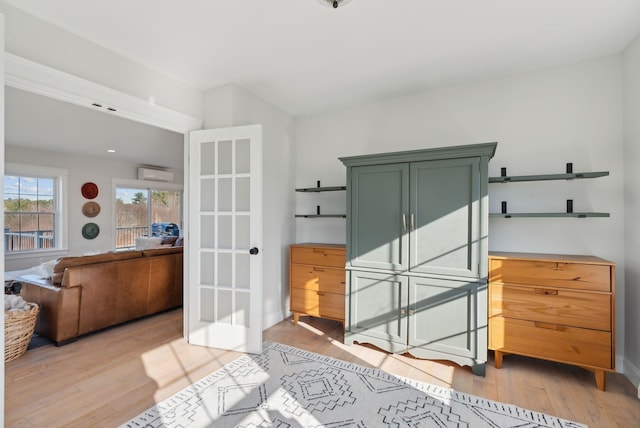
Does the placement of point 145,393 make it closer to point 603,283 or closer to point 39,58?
point 39,58

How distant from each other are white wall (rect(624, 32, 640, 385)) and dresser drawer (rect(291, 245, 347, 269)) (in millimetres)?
2230

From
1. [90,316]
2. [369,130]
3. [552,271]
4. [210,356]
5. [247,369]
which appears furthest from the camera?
[369,130]

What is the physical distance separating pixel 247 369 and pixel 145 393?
71 centimetres

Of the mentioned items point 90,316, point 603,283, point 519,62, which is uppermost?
point 519,62

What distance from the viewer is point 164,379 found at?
2.36 meters

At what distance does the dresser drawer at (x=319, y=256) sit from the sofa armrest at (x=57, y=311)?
7.02 ft

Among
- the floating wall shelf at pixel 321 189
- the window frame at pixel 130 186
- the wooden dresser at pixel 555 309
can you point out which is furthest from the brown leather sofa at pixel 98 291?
the wooden dresser at pixel 555 309

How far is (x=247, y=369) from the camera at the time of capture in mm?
2504

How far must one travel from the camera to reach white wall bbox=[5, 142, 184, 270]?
213 inches

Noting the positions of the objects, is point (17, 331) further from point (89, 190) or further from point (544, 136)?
point (544, 136)

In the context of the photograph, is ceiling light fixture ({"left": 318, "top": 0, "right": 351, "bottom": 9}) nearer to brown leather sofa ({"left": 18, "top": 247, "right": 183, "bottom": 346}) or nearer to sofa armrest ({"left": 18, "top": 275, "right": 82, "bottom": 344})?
brown leather sofa ({"left": 18, "top": 247, "right": 183, "bottom": 346})

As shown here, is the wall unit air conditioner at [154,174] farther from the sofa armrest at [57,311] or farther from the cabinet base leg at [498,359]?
the cabinet base leg at [498,359]

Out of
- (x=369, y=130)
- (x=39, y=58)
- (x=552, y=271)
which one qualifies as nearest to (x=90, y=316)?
(x=39, y=58)

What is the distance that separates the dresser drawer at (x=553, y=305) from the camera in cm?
219
